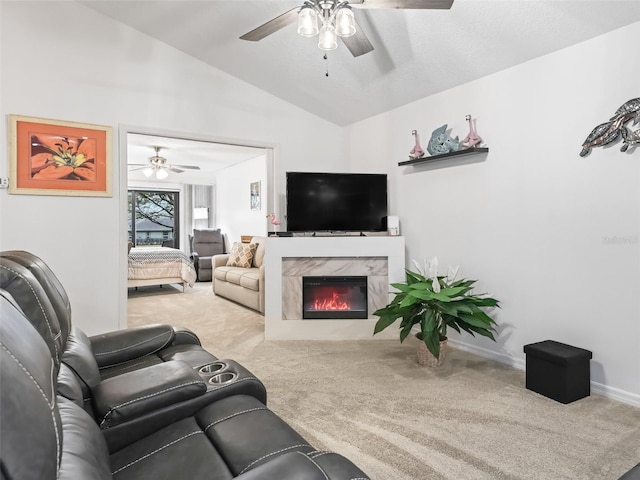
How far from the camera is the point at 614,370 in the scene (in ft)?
8.73

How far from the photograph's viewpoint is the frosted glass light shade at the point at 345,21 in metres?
2.18

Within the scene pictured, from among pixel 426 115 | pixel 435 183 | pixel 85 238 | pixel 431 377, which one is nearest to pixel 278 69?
pixel 426 115

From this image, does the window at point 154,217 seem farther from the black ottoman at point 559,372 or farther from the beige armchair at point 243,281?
the black ottoman at point 559,372

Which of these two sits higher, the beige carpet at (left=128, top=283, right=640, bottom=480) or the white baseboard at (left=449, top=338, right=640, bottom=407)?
the white baseboard at (left=449, top=338, right=640, bottom=407)

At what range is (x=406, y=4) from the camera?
2.16 m

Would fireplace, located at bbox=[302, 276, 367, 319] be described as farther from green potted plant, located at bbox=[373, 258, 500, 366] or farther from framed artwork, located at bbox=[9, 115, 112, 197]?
framed artwork, located at bbox=[9, 115, 112, 197]

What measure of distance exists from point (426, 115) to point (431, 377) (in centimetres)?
254

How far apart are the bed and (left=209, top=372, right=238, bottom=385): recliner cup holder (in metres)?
5.56

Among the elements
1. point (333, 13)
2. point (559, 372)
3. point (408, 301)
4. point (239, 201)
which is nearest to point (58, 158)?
point (333, 13)

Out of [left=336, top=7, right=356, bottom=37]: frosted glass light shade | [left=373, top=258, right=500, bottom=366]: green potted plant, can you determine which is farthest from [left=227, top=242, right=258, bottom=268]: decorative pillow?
[left=336, top=7, right=356, bottom=37]: frosted glass light shade

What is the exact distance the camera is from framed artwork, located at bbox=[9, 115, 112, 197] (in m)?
3.39

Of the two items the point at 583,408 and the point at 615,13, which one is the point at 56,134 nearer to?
the point at 615,13

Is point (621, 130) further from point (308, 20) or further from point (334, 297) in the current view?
point (334, 297)

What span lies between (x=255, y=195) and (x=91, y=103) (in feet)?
13.4
